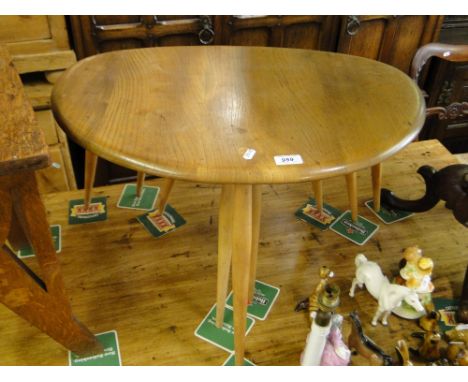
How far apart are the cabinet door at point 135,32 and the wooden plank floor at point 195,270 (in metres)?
0.59

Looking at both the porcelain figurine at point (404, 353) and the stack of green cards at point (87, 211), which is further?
the stack of green cards at point (87, 211)

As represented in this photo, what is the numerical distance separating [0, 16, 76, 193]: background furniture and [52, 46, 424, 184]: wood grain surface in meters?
0.59

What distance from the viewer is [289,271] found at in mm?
1502

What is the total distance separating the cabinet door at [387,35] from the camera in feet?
6.86

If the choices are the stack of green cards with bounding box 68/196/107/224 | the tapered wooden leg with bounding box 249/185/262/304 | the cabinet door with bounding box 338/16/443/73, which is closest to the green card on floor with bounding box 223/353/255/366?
the tapered wooden leg with bounding box 249/185/262/304

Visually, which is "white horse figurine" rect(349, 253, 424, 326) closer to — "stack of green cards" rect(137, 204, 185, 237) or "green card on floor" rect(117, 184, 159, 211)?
"stack of green cards" rect(137, 204, 185, 237)

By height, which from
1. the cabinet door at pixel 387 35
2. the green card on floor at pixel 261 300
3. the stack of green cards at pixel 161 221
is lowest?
the green card on floor at pixel 261 300

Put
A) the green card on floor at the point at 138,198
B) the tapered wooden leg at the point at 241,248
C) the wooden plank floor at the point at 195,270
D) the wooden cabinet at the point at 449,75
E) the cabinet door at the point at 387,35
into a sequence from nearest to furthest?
the tapered wooden leg at the point at 241,248 → the wooden plank floor at the point at 195,270 → the green card on floor at the point at 138,198 → the cabinet door at the point at 387,35 → the wooden cabinet at the point at 449,75

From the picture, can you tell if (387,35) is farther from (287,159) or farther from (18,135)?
(18,135)

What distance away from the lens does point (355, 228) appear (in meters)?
1.68

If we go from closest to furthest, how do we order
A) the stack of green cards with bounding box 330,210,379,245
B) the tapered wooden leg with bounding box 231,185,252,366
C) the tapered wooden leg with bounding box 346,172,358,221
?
1. the tapered wooden leg with bounding box 231,185,252,366
2. the tapered wooden leg with bounding box 346,172,358,221
3. the stack of green cards with bounding box 330,210,379,245

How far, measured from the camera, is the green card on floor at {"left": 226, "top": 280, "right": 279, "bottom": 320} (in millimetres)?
1369

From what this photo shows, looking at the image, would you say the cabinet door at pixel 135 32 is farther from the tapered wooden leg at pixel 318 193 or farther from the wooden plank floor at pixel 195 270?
the tapered wooden leg at pixel 318 193

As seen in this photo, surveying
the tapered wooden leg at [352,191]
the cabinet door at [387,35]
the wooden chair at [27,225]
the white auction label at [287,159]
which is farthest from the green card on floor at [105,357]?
the cabinet door at [387,35]
